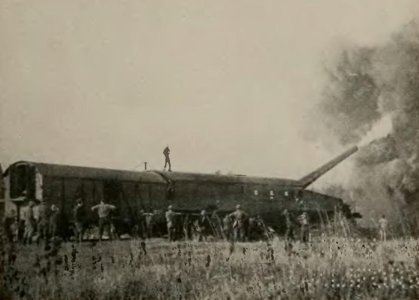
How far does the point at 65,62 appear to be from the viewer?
13.7 feet

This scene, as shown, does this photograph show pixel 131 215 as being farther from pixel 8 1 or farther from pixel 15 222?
pixel 8 1

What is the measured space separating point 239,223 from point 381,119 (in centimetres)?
125

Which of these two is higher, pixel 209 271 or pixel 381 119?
pixel 381 119

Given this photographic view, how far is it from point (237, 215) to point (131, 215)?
77cm

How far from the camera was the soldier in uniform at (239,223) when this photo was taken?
423 cm

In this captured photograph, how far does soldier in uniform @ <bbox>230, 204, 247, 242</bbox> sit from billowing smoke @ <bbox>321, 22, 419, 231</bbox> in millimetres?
760

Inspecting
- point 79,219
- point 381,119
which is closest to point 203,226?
point 79,219

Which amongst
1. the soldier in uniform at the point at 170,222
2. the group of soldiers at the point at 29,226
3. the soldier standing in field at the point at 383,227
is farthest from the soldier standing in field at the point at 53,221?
the soldier standing in field at the point at 383,227

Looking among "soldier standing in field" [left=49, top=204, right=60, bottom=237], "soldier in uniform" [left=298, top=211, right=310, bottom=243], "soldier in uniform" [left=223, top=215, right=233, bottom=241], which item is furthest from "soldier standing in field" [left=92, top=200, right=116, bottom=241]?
"soldier in uniform" [left=298, top=211, right=310, bottom=243]

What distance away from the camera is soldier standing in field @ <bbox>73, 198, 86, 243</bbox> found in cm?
404

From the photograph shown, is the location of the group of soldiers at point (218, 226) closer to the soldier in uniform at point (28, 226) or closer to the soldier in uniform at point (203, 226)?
the soldier in uniform at point (203, 226)

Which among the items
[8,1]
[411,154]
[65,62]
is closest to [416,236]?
[411,154]

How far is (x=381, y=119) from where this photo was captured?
4297 mm

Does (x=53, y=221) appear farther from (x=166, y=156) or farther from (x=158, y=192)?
(x=158, y=192)
